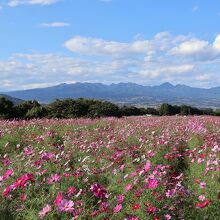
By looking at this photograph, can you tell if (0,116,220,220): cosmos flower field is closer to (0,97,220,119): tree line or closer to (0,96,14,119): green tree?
(0,97,220,119): tree line

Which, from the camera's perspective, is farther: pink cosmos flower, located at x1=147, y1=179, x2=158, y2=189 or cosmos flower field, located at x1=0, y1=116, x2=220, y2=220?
pink cosmos flower, located at x1=147, y1=179, x2=158, y2=189

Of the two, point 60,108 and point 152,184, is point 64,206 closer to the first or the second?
point 152,184

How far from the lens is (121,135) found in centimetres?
1334

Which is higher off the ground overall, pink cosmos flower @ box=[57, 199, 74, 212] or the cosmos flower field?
pink cosmos flower @ box=[57, 199, 74, 212]

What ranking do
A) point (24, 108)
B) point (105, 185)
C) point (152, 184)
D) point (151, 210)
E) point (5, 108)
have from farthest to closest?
point (24, 108), point (5, 108), point (105, 185), point (152, 184), point (151, 210)

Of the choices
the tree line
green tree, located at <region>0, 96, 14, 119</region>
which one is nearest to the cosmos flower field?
the tree line

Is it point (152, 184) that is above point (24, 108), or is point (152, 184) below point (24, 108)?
above

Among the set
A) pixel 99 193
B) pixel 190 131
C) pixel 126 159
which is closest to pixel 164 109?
pixel 190 131

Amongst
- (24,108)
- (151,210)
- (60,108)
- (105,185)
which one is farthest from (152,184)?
(24,108)

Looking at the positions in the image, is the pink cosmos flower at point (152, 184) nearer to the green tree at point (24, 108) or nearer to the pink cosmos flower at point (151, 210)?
the pink cosmos flower at point (151, 210)

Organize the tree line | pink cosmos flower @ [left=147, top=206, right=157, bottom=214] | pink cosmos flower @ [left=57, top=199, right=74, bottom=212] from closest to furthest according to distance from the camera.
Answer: pink cosmos flower @ [left=57, top=199, right=74, bottom=212] → pink cosmos flower @ [left=147, top=206, right=157, bottom=214] → the tree line

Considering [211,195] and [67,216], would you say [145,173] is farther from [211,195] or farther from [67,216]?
[67,216]

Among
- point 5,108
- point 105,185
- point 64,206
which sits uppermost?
point 64,206

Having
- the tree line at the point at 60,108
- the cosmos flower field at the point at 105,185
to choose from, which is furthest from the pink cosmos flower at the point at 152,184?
the tree line at the point at 60,108
